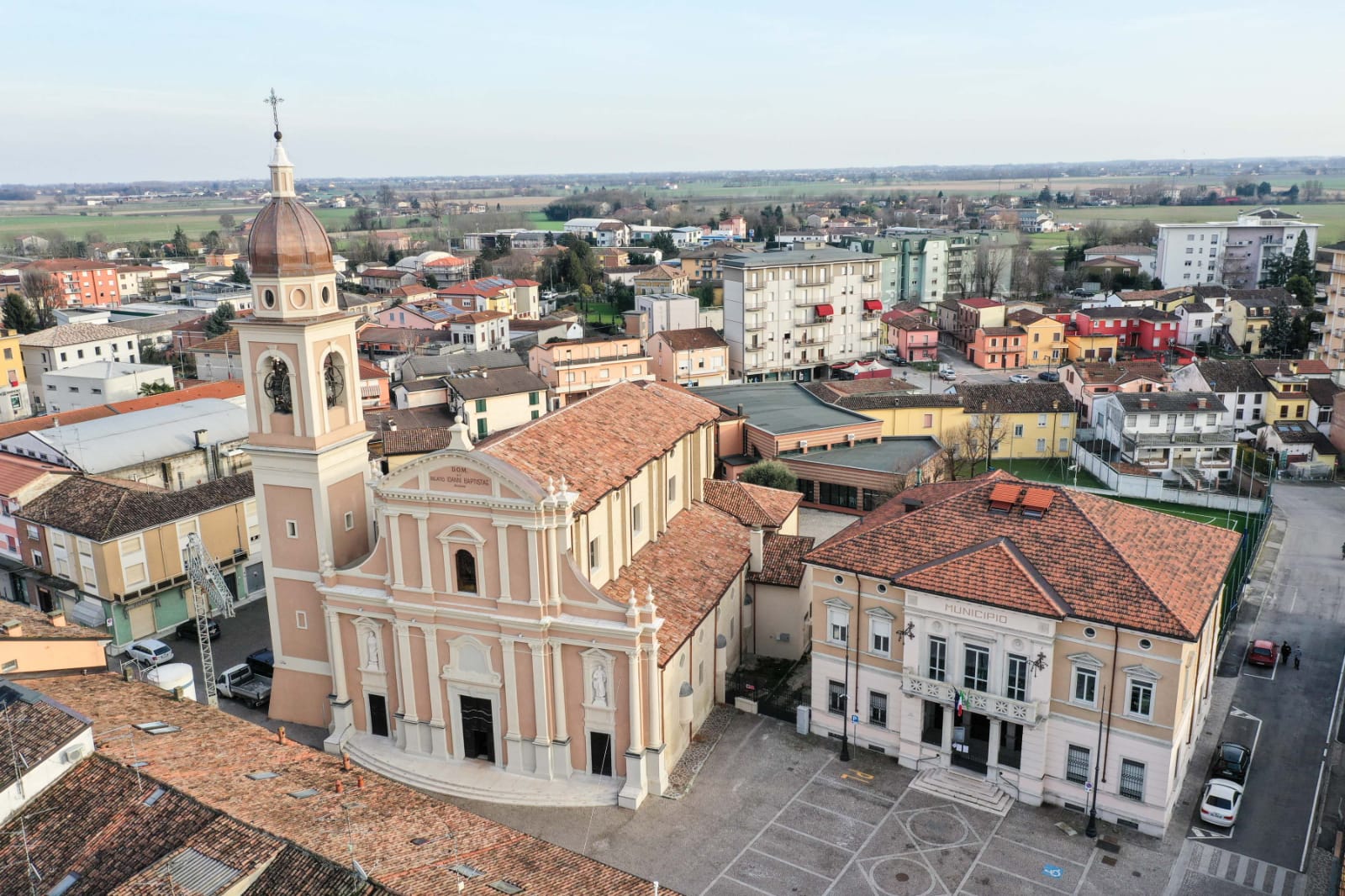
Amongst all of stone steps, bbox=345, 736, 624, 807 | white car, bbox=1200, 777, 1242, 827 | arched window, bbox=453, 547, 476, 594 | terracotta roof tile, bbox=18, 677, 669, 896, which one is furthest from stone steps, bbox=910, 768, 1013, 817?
arched window, bbox=453, 547, 476, 594

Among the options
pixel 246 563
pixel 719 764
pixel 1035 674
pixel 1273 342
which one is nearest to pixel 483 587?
pixel 719 764

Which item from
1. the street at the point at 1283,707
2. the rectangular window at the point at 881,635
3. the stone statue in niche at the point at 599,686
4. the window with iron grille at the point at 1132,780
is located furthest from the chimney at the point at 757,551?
the street at the point at 1283,707

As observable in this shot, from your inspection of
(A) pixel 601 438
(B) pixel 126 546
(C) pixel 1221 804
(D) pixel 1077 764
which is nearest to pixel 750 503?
(A) pixel 601 438

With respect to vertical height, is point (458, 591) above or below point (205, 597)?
above

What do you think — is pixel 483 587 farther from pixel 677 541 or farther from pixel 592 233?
pixel 592 233

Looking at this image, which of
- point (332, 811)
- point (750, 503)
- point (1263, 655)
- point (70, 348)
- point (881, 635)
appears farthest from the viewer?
point (70, 348)

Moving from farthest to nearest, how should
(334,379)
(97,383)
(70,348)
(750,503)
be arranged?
(70,348)
(97,383)
(750,503)
(334,379)

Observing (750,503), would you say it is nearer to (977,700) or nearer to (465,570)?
(977,700)
